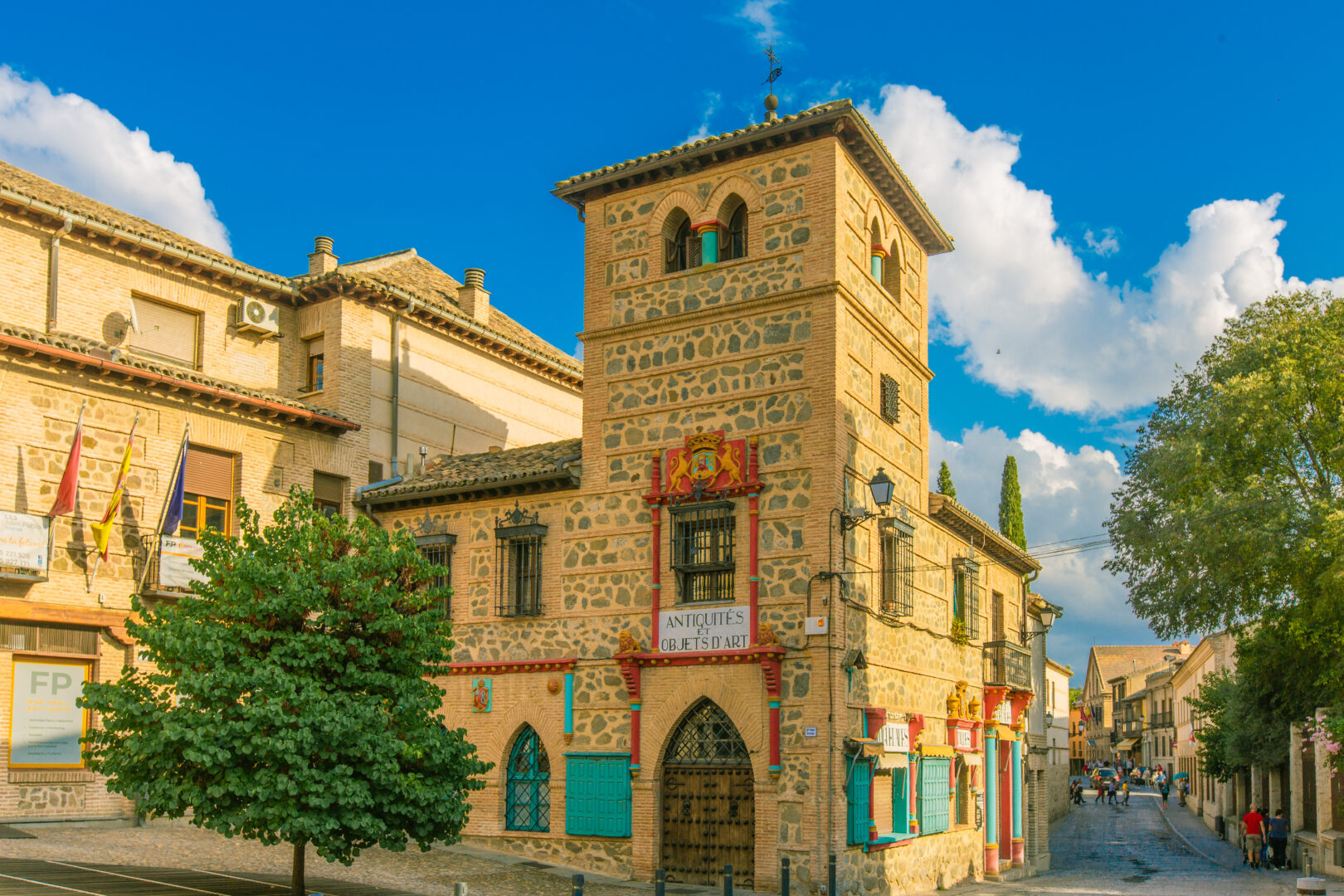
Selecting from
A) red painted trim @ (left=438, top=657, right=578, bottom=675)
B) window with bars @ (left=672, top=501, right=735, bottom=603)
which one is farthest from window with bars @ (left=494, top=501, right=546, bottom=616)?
window with bars @ (left=672, top=501, right=735, bottom=603)

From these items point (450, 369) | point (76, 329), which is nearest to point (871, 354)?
point (450, 369)

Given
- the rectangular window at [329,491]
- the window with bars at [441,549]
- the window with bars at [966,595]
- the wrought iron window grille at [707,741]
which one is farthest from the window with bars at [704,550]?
the rectangular window at [329,491]

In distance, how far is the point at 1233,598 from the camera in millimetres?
26047

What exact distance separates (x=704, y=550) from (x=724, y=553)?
1.38ft

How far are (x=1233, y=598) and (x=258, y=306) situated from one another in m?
21.3

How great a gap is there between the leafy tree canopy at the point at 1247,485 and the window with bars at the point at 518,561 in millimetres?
13495

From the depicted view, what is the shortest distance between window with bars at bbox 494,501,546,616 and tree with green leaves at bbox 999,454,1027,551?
105 feet

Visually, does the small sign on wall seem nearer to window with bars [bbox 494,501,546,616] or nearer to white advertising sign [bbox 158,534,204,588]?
window with bars [bbox 494,501,546,616]

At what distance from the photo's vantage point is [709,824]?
1877 centimetres

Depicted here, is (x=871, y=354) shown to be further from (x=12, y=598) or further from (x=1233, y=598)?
(x=12, y=598)

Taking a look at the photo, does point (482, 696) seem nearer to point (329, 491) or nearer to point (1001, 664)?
point (329, 491)

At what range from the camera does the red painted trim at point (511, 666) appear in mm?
20609

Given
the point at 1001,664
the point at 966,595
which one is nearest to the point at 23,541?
the point at 966,595

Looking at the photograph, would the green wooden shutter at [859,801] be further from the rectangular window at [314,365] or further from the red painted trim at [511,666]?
the rectangular window at [314,365]
